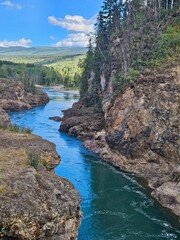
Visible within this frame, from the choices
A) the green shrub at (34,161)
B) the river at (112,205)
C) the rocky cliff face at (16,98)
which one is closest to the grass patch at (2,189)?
the green shrub at (34,161)

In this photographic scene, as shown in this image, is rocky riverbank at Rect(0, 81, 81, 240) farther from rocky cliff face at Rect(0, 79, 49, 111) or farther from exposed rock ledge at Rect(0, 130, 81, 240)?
rocky cliff face at Rect(0, 79, 49, 111)

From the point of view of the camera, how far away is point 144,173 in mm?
50438

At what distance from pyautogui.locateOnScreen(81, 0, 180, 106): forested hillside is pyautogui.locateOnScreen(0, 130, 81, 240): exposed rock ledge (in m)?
34.2

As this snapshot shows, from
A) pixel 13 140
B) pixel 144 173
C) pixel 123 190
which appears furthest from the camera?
pixel 144 173

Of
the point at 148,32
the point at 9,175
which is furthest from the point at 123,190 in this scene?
the point at 148,32

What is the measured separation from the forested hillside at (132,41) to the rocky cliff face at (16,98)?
29.9 m

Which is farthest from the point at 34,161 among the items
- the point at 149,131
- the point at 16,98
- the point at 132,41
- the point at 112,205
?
the point at 16,98

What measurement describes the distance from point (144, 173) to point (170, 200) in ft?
35.9

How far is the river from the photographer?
33625 millimetres

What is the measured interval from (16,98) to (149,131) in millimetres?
77806

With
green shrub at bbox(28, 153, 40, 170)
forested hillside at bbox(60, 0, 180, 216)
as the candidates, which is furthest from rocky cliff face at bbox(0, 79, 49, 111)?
green shrub at bbox(28, 153, 40, 170)

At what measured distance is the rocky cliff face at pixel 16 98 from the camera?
11575 centimetres

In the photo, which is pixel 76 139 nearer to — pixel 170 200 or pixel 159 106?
pixel 159 106

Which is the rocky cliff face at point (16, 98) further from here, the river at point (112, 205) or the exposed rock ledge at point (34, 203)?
the exposed rock ledge at point (34, 203)
